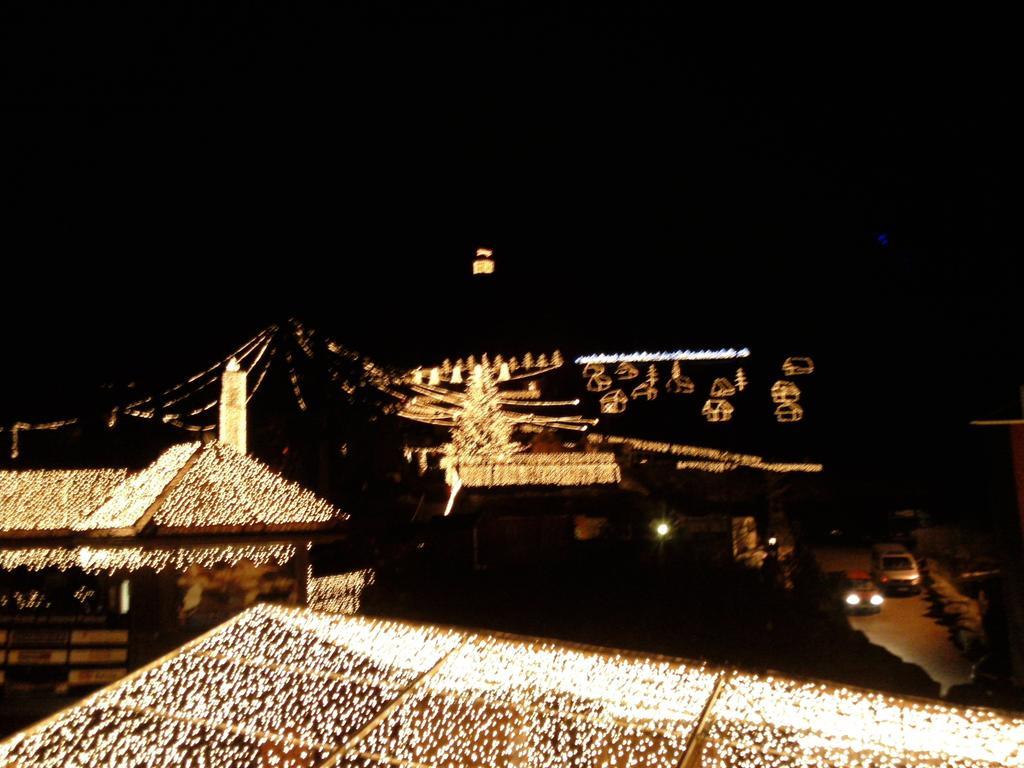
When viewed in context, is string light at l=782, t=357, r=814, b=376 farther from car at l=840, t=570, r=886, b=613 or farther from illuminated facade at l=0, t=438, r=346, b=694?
illuminated facade at l=0, t=438, r=346, b=694

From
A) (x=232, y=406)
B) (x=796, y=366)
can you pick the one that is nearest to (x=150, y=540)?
(x=232, y=406)

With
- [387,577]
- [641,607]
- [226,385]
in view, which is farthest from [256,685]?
[387,577]

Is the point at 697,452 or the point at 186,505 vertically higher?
the point at 697,452

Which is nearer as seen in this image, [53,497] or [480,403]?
[53,497]

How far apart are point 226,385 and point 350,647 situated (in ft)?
23.4

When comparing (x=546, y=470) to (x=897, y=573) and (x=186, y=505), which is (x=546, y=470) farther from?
(x=897, y=573)

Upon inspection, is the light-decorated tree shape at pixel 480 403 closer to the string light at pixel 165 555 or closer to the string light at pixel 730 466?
the string light at pixel 730 466

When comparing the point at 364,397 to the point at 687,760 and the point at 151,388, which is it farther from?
the point at 687,760

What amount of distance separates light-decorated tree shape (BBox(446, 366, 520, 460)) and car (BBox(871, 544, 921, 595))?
12.2 m

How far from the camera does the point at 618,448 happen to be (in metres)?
22.7

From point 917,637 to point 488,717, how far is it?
18812 millimetres

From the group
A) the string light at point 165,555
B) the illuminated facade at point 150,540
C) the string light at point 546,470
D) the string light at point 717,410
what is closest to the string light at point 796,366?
the string light at point 717,410

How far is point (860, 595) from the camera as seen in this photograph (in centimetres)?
2152

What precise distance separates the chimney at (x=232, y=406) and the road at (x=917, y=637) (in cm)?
1157
